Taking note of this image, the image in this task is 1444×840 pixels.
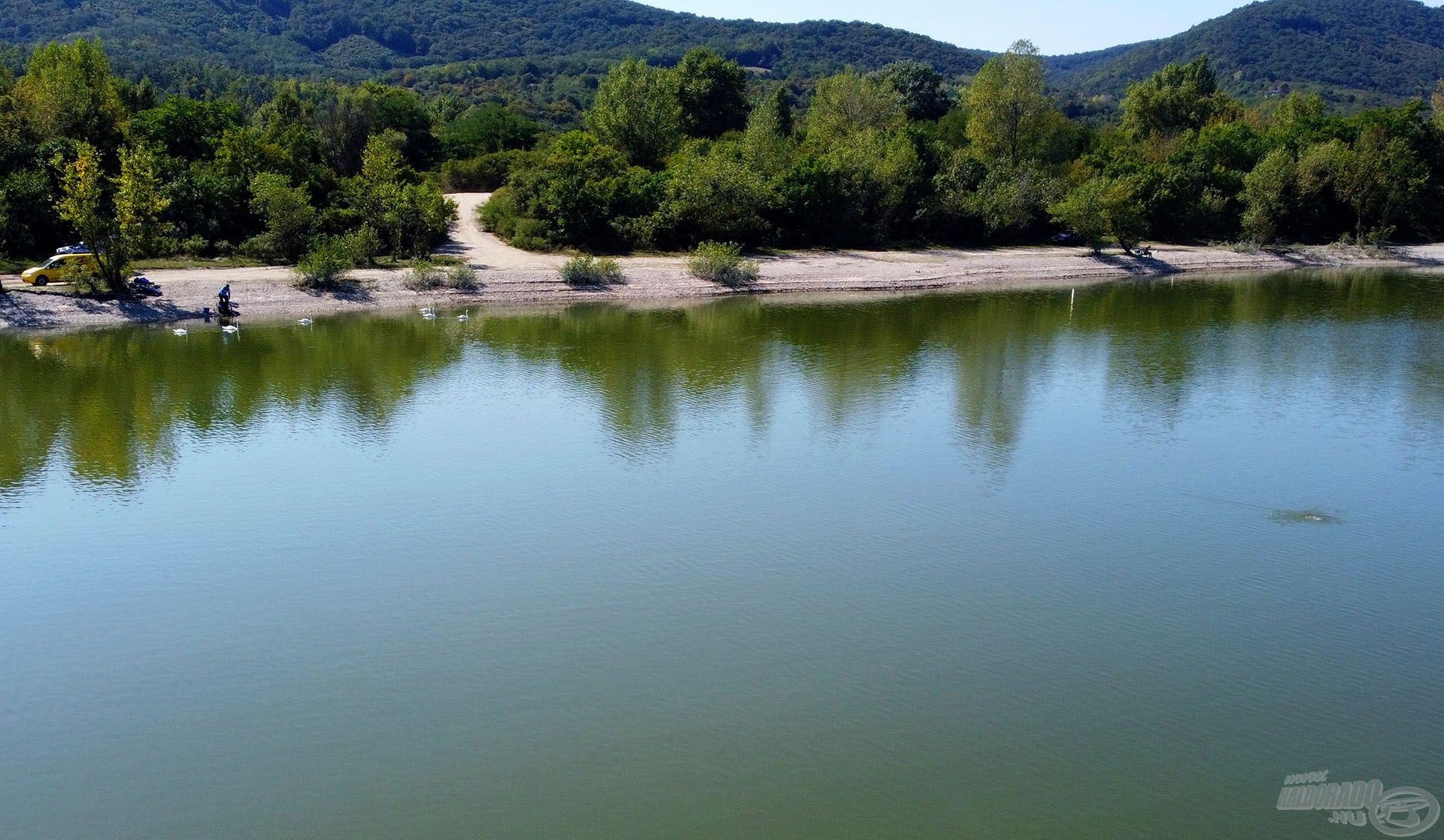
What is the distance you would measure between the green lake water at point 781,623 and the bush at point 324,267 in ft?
40.8

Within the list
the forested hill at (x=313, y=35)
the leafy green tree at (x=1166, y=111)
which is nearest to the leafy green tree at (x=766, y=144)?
the leafy green tree at (x=1166, y=111)

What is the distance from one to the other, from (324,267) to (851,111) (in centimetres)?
3493

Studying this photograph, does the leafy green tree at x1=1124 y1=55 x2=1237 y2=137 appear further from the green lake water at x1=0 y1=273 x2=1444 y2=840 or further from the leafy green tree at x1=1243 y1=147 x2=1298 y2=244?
the green lake water at x1=0 y1=273 x2=1444 y2=840

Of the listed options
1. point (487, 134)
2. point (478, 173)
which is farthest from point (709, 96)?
point (478, 173)

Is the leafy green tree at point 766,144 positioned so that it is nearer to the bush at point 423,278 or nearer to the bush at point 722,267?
the bush at point 722,267

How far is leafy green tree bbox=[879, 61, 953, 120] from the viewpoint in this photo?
262 feet

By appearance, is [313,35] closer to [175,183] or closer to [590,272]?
[175,183]

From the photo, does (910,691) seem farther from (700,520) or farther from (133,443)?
(133,443)

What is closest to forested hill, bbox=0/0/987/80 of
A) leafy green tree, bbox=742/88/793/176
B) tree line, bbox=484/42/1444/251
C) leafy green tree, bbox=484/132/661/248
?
tree line, bbox=484/42/1444/251

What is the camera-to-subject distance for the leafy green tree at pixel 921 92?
262 feet

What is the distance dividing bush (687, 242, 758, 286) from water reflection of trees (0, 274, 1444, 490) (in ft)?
8.05

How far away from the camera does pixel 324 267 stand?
40.4 metres

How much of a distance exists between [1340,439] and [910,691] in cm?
1471

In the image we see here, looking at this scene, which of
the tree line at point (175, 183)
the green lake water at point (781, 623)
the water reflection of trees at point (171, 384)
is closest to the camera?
the green lake water at point (781, 623)
